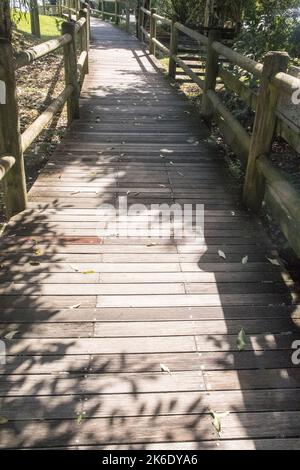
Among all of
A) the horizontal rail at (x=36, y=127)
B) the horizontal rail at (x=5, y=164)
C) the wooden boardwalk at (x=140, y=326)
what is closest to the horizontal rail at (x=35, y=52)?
the horizontal rail at (x=36, y=127)

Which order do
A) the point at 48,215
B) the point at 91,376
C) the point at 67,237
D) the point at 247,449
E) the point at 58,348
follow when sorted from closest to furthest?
the point at 247,449 < the point at 91,376 < the point at 58,348 < the point at 67,237 < the point at 48,215

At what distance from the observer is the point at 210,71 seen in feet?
20.4

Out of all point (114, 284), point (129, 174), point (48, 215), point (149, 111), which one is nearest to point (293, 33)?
point (149, 111)

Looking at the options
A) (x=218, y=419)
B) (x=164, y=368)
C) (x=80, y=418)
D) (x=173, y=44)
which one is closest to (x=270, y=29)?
(x=173, y=44)

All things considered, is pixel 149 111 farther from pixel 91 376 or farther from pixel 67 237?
pixel 91 376

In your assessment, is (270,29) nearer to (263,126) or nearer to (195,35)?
(195,35)

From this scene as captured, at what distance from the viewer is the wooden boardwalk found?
2.08m

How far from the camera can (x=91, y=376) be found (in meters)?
2.31

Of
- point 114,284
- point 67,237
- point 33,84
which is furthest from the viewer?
point 33,84

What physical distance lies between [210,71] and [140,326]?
4672mm

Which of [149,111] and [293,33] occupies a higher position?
[293,33]

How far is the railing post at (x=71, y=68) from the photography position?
5.72m

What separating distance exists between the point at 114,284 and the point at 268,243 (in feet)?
4.54

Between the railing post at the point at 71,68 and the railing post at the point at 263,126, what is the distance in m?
3.11
